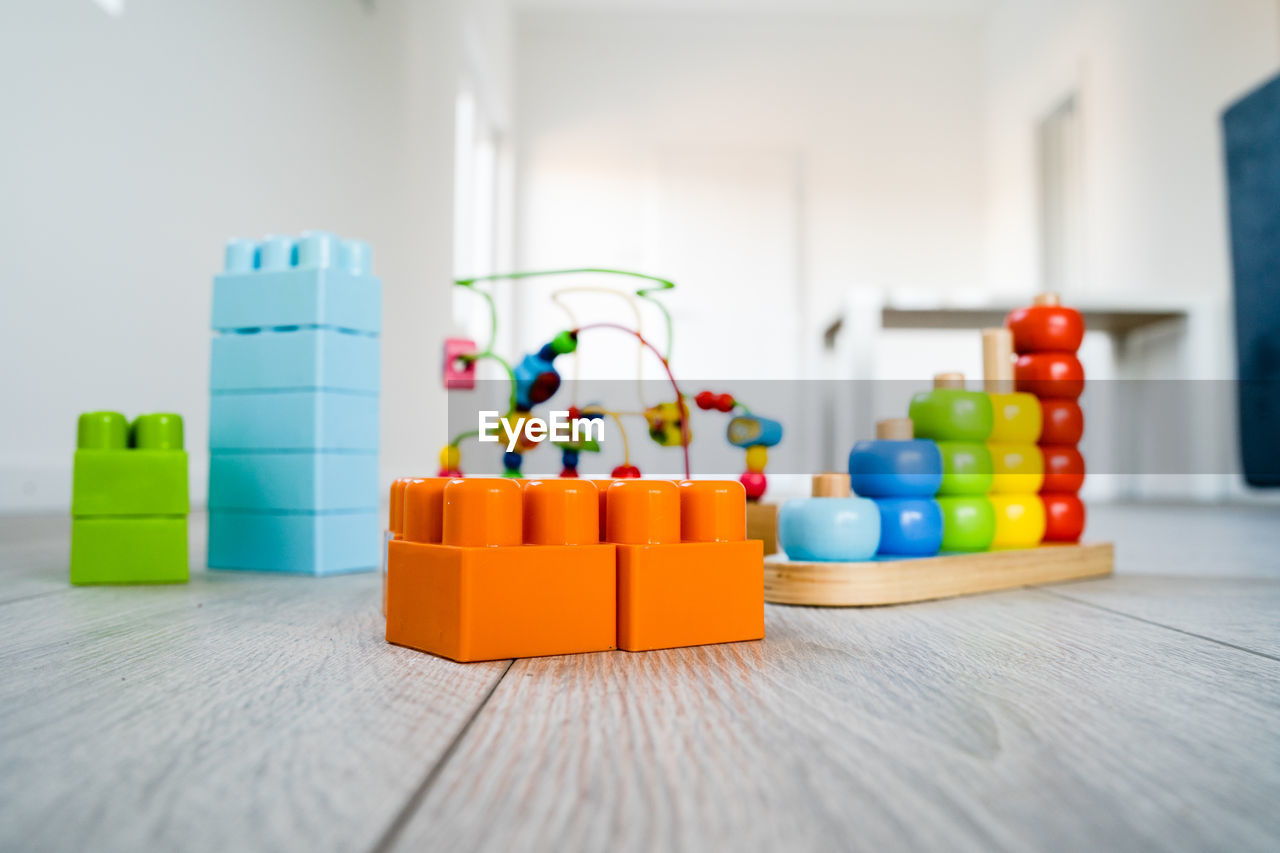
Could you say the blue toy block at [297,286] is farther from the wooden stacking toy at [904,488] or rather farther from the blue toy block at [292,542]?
the wooden stacking toy at [904,488]

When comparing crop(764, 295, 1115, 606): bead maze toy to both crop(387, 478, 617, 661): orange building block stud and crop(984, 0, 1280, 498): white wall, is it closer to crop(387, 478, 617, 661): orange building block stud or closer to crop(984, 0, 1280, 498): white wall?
crop(387, 478, 617, 661): orange building block stud

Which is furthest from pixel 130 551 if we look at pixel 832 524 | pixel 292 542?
pixel 832 524

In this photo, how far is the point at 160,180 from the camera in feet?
5.74

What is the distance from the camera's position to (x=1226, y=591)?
82cm

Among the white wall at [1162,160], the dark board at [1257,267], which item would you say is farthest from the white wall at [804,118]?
the dark board at [1257,267]

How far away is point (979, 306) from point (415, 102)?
5.95 feet

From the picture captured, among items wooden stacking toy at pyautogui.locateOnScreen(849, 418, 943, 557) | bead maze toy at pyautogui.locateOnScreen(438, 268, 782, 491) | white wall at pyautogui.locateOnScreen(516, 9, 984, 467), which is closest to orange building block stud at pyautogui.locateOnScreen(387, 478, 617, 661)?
bead maze toy at pyautogui.locateOnScreen(438, 268, 782, 491)

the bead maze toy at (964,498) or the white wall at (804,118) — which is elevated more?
the white wall at (804,118)

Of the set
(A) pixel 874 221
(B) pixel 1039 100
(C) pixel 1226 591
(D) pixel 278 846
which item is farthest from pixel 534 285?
(D) pixel 278 846

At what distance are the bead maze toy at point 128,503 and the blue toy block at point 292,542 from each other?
0.09m

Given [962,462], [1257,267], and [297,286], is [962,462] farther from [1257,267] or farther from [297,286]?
[1257,267]

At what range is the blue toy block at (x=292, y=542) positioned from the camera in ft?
3.05

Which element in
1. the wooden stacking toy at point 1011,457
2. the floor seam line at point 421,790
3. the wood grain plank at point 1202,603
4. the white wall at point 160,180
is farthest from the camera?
the white wall at point 160,180

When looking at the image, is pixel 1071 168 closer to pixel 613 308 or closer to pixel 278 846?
pixel 613 308
